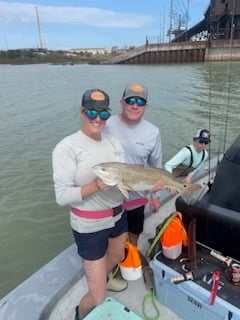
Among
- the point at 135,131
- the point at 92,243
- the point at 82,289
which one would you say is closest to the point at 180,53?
the point at 135,131

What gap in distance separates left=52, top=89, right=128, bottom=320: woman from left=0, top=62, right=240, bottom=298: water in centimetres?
245

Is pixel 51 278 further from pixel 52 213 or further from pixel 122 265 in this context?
pixel 52 213

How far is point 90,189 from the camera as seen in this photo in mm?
2090

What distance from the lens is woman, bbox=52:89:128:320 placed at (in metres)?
2.12

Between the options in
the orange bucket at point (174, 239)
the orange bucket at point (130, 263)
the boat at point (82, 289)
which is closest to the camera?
the boat at point (82, 289)

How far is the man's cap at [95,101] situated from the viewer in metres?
2.19

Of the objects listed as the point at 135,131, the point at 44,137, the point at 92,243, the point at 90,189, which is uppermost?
the point at 135,131

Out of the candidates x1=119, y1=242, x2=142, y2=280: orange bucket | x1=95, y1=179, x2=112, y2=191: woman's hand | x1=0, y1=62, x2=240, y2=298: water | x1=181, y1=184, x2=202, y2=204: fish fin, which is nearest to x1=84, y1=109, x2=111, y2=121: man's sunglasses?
x1=95, y1=179, x2=112, y2=191: woman's hand

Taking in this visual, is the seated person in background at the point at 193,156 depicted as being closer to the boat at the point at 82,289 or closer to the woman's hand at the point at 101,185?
the boat at the point at 82,289

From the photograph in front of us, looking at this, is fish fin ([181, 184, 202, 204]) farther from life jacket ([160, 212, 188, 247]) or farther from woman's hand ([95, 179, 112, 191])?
woman's hand ([95, 179, 112, 191])

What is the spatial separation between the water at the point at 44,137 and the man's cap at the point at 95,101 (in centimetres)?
238

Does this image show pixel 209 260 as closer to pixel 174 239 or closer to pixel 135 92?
pixel 174 239

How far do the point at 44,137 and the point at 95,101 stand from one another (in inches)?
404

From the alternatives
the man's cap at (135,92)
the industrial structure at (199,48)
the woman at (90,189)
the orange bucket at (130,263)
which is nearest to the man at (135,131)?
the man's cap at (135,92)
